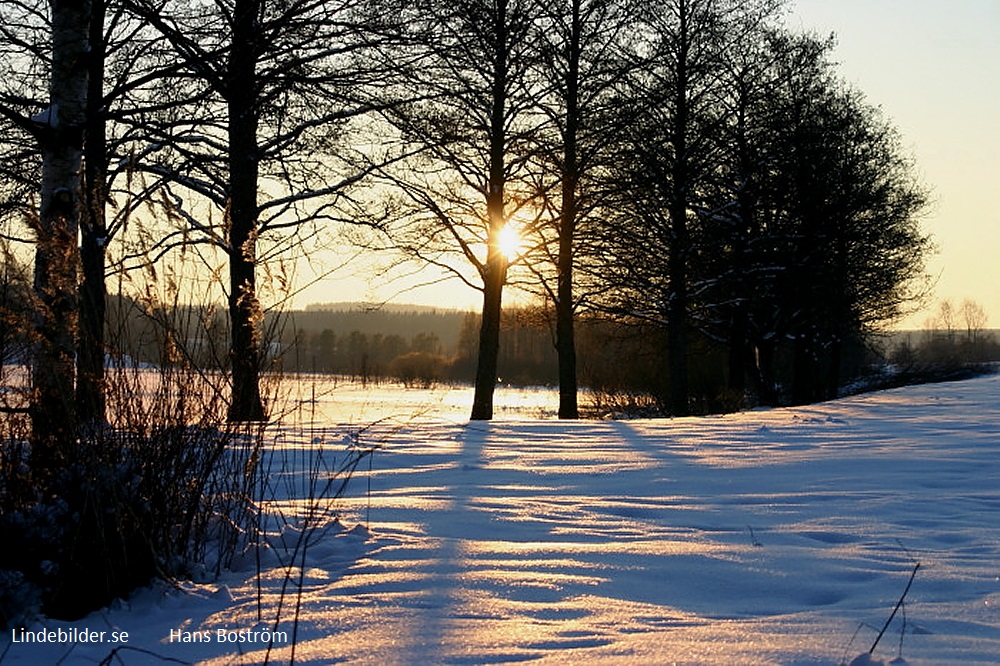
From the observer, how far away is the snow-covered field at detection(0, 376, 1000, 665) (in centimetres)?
246

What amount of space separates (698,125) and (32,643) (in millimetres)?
17078

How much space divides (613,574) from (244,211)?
25.0ft

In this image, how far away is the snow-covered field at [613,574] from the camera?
2459 millimetres

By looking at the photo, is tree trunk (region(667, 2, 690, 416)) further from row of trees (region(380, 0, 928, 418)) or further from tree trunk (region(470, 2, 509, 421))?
tree trunk (region(470, 2, 509, 421))

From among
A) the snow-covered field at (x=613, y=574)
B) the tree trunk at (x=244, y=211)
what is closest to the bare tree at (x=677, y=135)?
the tree trunk at (x=244, y=211)

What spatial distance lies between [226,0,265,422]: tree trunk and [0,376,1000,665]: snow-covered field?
64cm

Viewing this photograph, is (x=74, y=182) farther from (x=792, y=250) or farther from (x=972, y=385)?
(x=792, y=250)

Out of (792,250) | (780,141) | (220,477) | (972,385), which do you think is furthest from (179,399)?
(792,250)

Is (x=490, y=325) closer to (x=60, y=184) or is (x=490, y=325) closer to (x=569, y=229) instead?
(x=569, y=229)

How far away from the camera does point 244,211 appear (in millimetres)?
9680

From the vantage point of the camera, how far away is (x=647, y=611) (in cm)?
A: 276

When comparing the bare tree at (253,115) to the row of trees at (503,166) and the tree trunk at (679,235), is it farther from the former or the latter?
the tree trunk at (679,235)

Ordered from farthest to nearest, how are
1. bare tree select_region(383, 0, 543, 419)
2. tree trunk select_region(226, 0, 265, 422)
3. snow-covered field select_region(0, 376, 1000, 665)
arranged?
bare tree select_region(383, 0, 543, 419) → tree trunk select_region(226, 0, 265, 422) → snow-covered field select_region(0, 376, 1000, 665)

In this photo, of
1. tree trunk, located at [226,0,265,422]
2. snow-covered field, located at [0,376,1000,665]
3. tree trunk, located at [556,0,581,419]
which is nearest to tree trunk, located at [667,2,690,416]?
tree trunk, located at [556,0,581,419]
